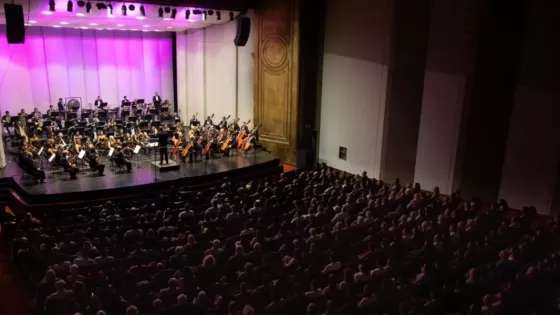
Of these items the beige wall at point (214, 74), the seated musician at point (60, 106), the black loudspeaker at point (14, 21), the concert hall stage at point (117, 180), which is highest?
the black loudspeaker at point (14, 21)

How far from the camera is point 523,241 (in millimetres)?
6039

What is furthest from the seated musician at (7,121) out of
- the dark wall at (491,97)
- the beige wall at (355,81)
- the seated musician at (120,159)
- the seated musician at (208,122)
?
the dark wall at (491,97)

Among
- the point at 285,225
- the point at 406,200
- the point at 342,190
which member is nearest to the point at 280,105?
the point at 342,190

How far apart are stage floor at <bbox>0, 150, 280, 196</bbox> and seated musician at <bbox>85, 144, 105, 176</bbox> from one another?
0.17 meters

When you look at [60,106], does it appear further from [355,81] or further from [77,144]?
[355,81]

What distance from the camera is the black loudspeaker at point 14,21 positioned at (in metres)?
9.23

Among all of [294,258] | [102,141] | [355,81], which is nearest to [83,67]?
[102,141]

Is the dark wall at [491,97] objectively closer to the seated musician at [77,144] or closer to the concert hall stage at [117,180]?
the concert hall stage at [117,180]

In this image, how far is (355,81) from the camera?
38.5ft

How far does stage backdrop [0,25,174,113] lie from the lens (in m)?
14.9

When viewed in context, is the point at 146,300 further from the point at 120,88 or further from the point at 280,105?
the point at 120,88

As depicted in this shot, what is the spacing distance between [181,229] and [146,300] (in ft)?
6.78

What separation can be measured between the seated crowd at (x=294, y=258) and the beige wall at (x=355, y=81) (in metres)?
4.01

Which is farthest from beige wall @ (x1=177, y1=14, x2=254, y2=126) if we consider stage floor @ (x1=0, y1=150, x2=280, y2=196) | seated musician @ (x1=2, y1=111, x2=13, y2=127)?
seated musician @ (x1=2, y1=111, x2=13, y2=127)
